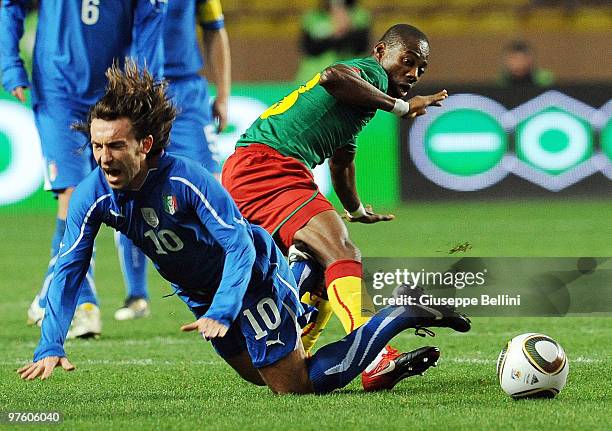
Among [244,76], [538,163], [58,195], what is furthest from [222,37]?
[244,76]

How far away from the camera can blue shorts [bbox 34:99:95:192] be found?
286 inches

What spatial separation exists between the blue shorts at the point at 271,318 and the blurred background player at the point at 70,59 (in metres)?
2.37

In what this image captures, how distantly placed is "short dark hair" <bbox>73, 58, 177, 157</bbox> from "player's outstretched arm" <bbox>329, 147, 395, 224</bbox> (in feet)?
5.45

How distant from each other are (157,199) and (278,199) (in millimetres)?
1161

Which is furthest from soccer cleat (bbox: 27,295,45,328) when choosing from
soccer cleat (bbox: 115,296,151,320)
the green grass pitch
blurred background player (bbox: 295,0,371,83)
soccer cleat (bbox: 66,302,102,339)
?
blurred background player (bbox: 295,0,371,83)

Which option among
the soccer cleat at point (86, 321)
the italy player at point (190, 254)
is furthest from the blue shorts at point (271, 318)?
the soccer cleat at point (86, 321)

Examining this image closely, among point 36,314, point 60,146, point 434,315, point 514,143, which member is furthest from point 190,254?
point 514,143

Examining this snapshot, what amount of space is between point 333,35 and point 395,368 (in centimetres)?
1025

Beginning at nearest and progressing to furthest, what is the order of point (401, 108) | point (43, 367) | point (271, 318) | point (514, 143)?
point (43, 367), point (271, 318), point (401, 108), point (514, 143)

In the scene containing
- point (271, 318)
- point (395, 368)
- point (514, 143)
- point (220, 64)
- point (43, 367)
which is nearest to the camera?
point (43, 367)

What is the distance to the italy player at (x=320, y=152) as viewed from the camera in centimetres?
559

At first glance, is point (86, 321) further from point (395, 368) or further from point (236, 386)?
point (395, 368)

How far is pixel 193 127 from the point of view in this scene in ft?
26.8

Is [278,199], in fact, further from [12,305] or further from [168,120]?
[12,305]
